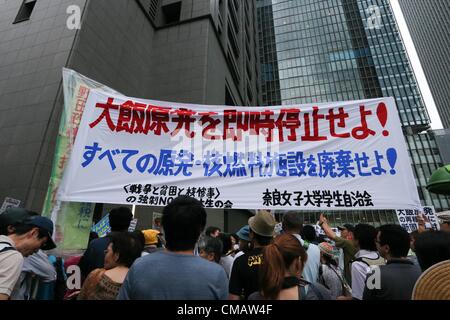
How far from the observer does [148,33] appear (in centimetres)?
1330

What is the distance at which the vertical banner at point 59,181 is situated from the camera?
115 inches

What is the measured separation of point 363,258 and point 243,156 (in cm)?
179

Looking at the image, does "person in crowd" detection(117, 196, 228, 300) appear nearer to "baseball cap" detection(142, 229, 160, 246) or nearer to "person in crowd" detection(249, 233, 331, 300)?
"person in crowd" detection(249, 233, 331, 300)

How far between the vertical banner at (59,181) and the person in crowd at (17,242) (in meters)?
0.38

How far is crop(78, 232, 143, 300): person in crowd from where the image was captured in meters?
1.82

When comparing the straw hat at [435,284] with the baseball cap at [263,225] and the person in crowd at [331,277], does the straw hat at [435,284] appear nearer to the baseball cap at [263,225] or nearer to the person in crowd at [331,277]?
the baseball cap at [263,225]

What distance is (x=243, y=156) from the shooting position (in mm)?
3312

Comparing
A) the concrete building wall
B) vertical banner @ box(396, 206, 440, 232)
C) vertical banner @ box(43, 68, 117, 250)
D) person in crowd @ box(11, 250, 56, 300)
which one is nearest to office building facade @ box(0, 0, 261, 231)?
the concrete building wall

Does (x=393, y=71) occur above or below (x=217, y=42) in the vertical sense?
above

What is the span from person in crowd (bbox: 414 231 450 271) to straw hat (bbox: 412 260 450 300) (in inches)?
14.8

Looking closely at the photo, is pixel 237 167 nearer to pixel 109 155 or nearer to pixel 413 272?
pixel 109 155

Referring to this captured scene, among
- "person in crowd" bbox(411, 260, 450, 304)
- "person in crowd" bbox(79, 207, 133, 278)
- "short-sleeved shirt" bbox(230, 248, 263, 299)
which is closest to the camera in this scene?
"person in crowd" bbox(411, 260, 450, 304)
